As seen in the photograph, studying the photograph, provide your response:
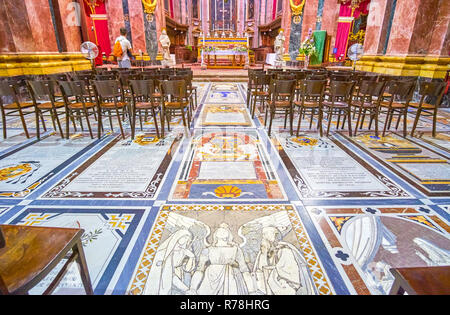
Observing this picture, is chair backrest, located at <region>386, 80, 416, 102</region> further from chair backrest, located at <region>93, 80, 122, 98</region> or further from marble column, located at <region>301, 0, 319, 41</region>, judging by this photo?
marble column, located at <region>301, 0, 319, 41</region>

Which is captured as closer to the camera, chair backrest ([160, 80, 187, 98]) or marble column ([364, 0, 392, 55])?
chair backrest ([160, 80, 187, 98])

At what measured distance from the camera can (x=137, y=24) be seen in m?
9.75

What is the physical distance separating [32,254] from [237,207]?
4.45 feet

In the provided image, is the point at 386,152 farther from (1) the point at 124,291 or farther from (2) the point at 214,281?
(1) the point at 124,291

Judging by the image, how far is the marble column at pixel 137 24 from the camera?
9547mm

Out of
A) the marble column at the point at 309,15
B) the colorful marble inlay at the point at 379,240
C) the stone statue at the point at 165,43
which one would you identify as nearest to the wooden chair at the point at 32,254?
the colorful marble inlay at the point at 379,240

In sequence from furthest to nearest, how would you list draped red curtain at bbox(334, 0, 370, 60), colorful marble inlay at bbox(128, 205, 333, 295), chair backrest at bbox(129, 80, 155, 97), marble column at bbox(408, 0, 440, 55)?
draped red curtain at bbox(334, 0, 370, 60)
marble column at bbox(408, 0, 440, 55)
chair backrest at bbox(129, 80, 155, 97)
colorful marble inlay at bbox(128, 205, 333, 295)

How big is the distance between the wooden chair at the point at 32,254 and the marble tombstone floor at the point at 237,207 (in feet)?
1.56

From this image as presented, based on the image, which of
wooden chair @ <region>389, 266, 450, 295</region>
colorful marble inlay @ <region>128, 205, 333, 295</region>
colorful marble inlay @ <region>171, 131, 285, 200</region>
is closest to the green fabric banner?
colorful marble inlay @ <region>171, 131, 285, 200</region>

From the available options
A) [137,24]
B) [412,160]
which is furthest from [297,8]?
[412,160]

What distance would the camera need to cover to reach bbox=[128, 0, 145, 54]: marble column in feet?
31.3

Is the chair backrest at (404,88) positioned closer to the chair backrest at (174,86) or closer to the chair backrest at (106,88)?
the chair backrest at (174,86)

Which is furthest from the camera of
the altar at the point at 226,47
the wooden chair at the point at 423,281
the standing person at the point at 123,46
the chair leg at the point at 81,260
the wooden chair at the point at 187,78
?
the altar at the point at 226,47

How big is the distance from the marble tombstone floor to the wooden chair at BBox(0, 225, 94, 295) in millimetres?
477
